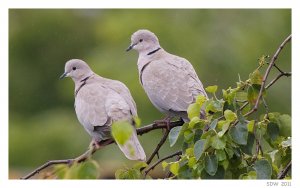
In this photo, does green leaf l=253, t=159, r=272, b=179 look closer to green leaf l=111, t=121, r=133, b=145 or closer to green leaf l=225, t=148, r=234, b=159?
green leaf l=225, t=148, r=234, b=159

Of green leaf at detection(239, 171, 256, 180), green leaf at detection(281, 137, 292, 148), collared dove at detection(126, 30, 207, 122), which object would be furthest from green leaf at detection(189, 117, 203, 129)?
collared dove at detection(126, 30, 207, 122)

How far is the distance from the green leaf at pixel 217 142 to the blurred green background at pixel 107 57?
3.03ft

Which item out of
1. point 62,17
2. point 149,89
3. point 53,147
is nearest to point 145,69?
point 149,89

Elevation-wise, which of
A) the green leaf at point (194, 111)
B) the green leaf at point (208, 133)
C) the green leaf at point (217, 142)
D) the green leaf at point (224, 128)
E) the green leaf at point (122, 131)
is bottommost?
the green leaf at point (217, 142)

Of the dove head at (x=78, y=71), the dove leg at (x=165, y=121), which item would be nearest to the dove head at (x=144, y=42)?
the dove head at (x=78, y=71)

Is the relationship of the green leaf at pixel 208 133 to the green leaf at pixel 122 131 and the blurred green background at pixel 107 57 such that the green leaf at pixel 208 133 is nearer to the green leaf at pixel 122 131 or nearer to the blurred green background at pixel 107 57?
the green leaf at pixel 122 131

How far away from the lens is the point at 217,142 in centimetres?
237

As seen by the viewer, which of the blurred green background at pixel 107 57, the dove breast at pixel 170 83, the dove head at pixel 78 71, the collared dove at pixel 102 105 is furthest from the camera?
the blurred green background at pixel 107 57

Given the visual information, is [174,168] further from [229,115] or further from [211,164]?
[229,115]

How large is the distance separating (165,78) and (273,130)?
0.70 metres

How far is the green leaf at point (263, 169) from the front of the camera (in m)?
2.43

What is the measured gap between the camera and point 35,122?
601 cm
